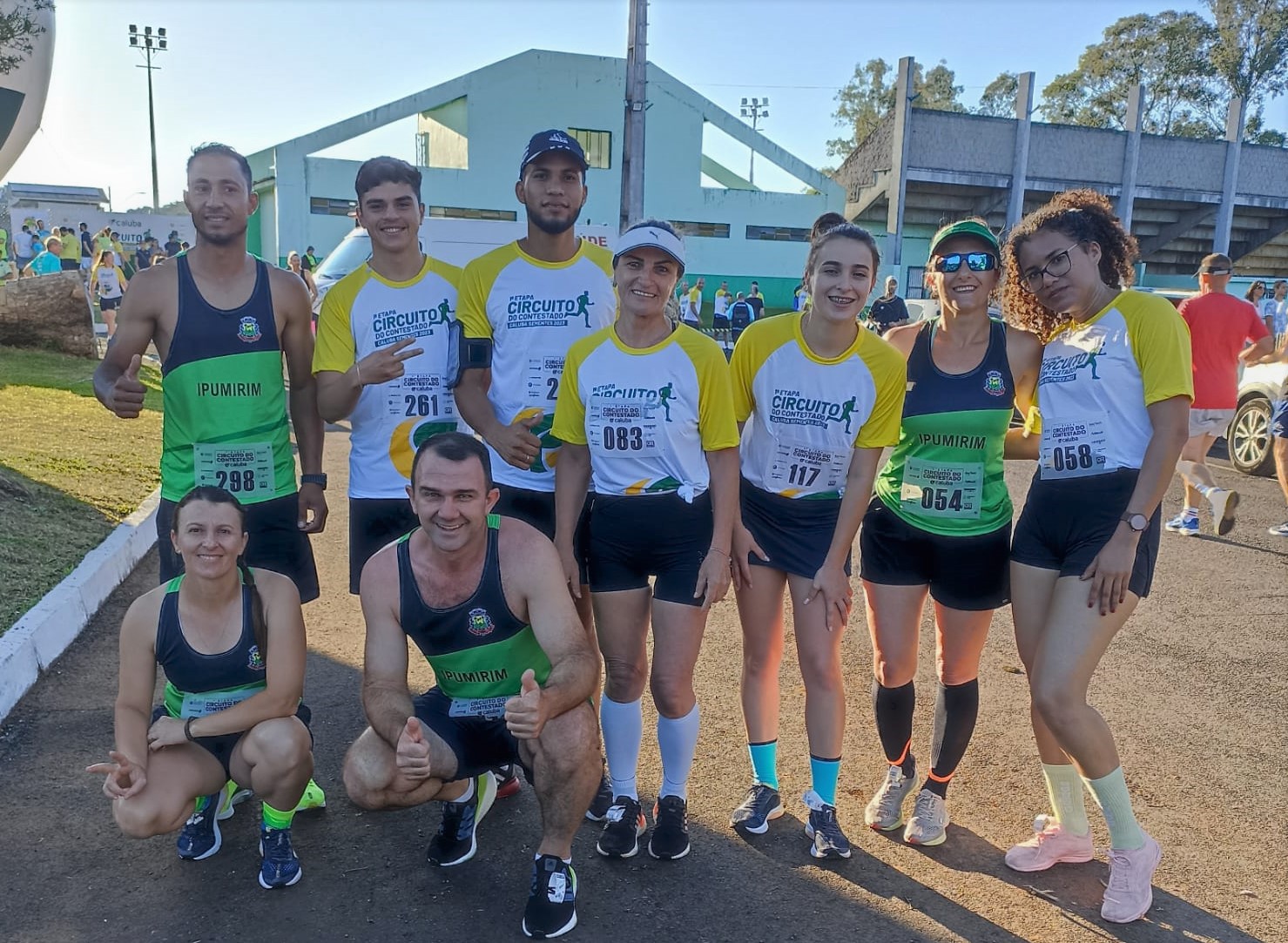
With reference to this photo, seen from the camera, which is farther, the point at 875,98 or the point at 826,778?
the point at 875,98

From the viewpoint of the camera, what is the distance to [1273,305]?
74.6 feet

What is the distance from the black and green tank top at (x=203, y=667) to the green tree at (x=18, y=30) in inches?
207

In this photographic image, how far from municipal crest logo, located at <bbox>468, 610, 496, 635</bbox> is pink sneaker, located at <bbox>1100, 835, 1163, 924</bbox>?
2.20 meters

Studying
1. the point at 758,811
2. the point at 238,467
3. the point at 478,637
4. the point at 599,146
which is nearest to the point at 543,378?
the point at 478,637

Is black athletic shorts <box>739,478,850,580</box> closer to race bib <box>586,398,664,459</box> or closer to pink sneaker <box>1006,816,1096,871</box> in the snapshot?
race bib <box>586,398,664,459</box>

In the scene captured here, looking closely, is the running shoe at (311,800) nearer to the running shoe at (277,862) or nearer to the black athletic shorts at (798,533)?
the running shoe at (277,862)

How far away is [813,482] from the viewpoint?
11.9 ft

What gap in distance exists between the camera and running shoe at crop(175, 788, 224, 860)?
3457mm

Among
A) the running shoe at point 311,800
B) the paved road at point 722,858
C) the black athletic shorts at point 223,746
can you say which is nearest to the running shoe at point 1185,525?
the paved road at point 722,858

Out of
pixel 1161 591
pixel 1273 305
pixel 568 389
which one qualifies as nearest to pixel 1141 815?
pixel 568 389

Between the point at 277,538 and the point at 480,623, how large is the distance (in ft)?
3.65

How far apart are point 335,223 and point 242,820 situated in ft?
111

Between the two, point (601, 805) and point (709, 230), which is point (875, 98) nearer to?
point (709, 230)

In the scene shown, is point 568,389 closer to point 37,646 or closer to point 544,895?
point 544,895
